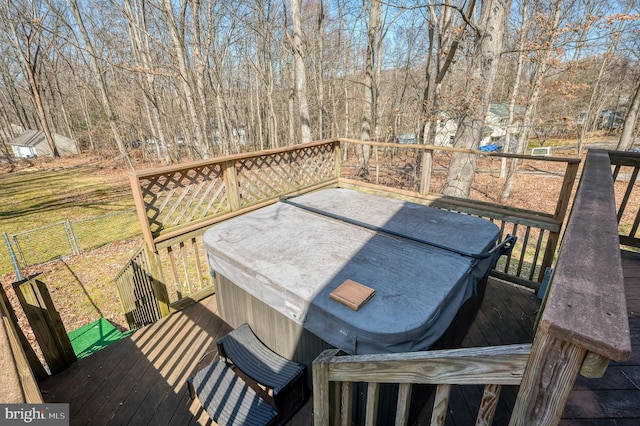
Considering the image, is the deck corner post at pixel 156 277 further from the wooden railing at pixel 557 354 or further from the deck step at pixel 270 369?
the wooden railing at pixel 557 354

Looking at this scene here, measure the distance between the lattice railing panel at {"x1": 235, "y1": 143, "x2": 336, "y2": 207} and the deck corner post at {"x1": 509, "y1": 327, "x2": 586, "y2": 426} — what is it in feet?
11.4

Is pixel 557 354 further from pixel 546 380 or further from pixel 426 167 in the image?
pixel 426 167

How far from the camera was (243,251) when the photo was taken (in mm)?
2498

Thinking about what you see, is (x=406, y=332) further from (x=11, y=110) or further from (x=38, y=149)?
(x=11, y=110)

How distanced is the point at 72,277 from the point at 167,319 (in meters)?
5.35

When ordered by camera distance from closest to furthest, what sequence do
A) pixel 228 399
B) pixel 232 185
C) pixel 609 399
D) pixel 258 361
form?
pixel 609 399
pixel 228 399
pixel 258 361
pixel 232 185

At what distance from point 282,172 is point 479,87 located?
148 inches

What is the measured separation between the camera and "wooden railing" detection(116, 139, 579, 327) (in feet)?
10.00

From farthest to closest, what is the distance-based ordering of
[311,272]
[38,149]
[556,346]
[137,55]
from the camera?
[38,149] < [137,55] < [311,272] < [556,346]

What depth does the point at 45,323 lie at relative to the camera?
241 centimetres

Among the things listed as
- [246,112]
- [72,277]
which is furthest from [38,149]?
[72,277]

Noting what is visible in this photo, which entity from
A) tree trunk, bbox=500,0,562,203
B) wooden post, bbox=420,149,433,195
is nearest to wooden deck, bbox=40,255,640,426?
wooden post, bbox=420,149,433,195

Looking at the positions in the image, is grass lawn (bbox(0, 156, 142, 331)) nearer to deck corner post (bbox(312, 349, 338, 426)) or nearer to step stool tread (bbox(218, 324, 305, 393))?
step stool tread (bbox(218, 324, 305, 393))

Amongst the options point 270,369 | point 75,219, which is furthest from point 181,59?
point 270,369
